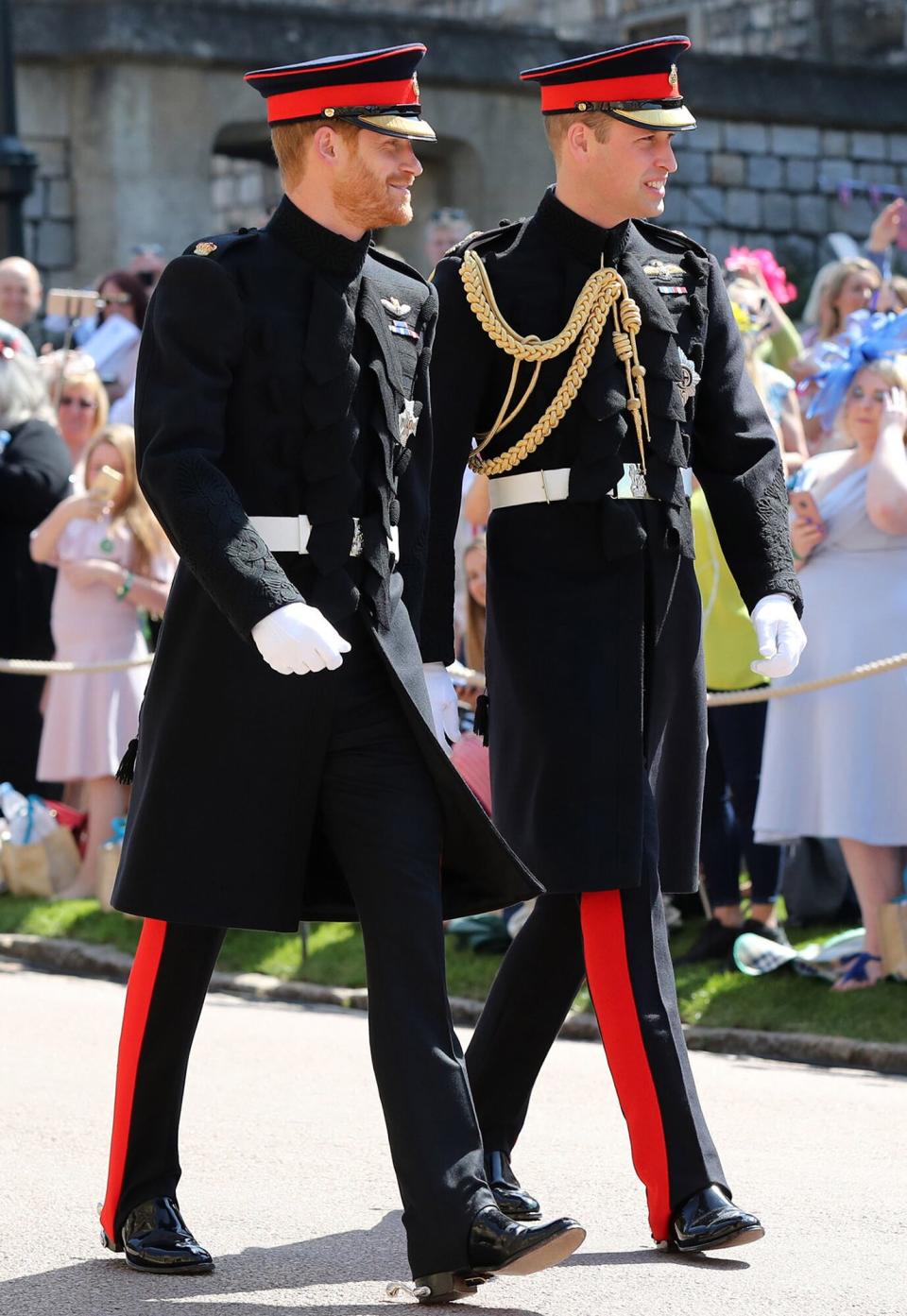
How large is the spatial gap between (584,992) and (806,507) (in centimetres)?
150

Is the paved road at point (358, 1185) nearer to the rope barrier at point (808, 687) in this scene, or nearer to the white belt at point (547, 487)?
the rope barrier at point (808, 687)

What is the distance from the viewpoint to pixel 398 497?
4305 mm

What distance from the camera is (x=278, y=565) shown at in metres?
4.00

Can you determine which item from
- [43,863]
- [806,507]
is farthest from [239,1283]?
[43,863]

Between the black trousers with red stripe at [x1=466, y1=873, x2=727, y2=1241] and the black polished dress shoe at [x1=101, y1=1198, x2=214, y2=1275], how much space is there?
609mm

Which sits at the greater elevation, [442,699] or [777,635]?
[777,635]

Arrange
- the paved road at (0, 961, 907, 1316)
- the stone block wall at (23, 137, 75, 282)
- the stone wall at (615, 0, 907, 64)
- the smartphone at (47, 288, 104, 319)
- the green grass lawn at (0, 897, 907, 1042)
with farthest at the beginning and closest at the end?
the stone wall at (615, 0, 907, 64) < the stone block wall at (23, 137, 75, 282) < the smartphone at (47, 288, 104, 319) < the green grass lawn at (0, 897, 907, 1042) < the paved road at (0, 961, 907, 1316)

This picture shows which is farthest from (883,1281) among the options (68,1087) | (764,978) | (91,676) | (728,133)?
(728,133)

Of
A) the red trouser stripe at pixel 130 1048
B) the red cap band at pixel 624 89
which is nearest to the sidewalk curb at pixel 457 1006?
the red trouser stripe at pixel 130 1048

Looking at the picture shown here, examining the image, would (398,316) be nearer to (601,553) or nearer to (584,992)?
(601,553)

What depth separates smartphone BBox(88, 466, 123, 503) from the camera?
29.9 feet

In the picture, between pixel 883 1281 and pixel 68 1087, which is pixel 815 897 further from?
pixel 883 1281

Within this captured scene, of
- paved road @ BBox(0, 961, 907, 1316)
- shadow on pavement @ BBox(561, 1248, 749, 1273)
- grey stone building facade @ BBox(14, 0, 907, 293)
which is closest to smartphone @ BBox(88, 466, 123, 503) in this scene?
paved road @ BBox(0, 961, 907, 1316)

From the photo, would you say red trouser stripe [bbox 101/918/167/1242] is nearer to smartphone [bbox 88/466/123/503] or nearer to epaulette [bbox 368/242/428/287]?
epaulette [bbox 368/242/428/287]
